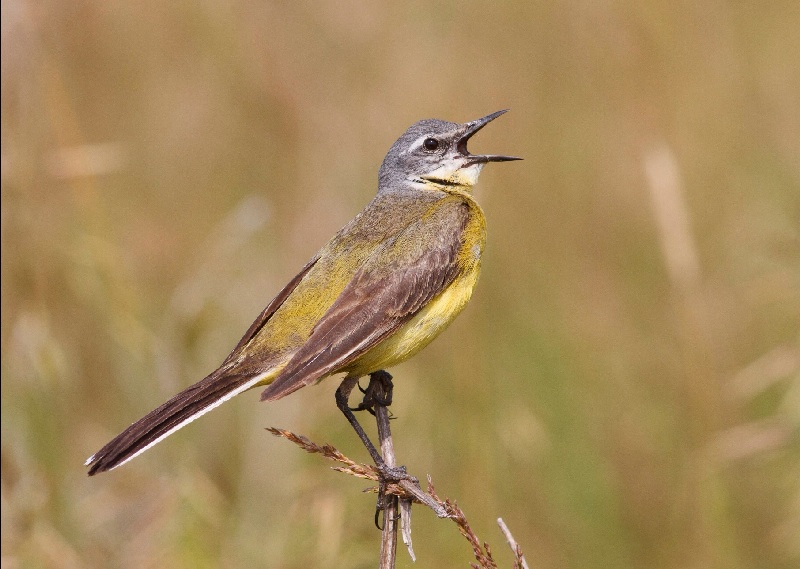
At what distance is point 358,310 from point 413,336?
0.31m

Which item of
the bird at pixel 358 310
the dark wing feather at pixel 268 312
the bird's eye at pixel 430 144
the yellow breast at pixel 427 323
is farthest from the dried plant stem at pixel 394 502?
the bird's eye at pixel 430 144

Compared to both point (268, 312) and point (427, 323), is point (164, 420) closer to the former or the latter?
point (268, 312)

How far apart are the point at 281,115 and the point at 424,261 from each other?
3430 mm

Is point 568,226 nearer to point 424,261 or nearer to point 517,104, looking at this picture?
point 517,104

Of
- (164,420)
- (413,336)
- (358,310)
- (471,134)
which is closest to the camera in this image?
(164,420)

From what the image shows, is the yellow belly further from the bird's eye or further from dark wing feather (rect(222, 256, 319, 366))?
the bird's eye

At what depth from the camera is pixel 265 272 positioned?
701cm

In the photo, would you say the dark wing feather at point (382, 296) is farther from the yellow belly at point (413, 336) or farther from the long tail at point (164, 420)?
the long tail at point (164, 420)

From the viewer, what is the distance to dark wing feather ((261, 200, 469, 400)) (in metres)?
4.53

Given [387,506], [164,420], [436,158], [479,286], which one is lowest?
[387,506]

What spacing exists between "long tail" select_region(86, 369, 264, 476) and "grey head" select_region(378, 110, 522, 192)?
2.02 meters

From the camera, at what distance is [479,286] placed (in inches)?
271

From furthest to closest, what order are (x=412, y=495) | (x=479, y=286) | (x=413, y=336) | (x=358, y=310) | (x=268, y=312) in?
(x=479, y=286) → (x=268, y=312) → (x=413, y=336) → (x=358, y=310) → (x=412, y=495)

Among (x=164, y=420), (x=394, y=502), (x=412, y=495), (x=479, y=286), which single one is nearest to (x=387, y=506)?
(x=394, y=502)
